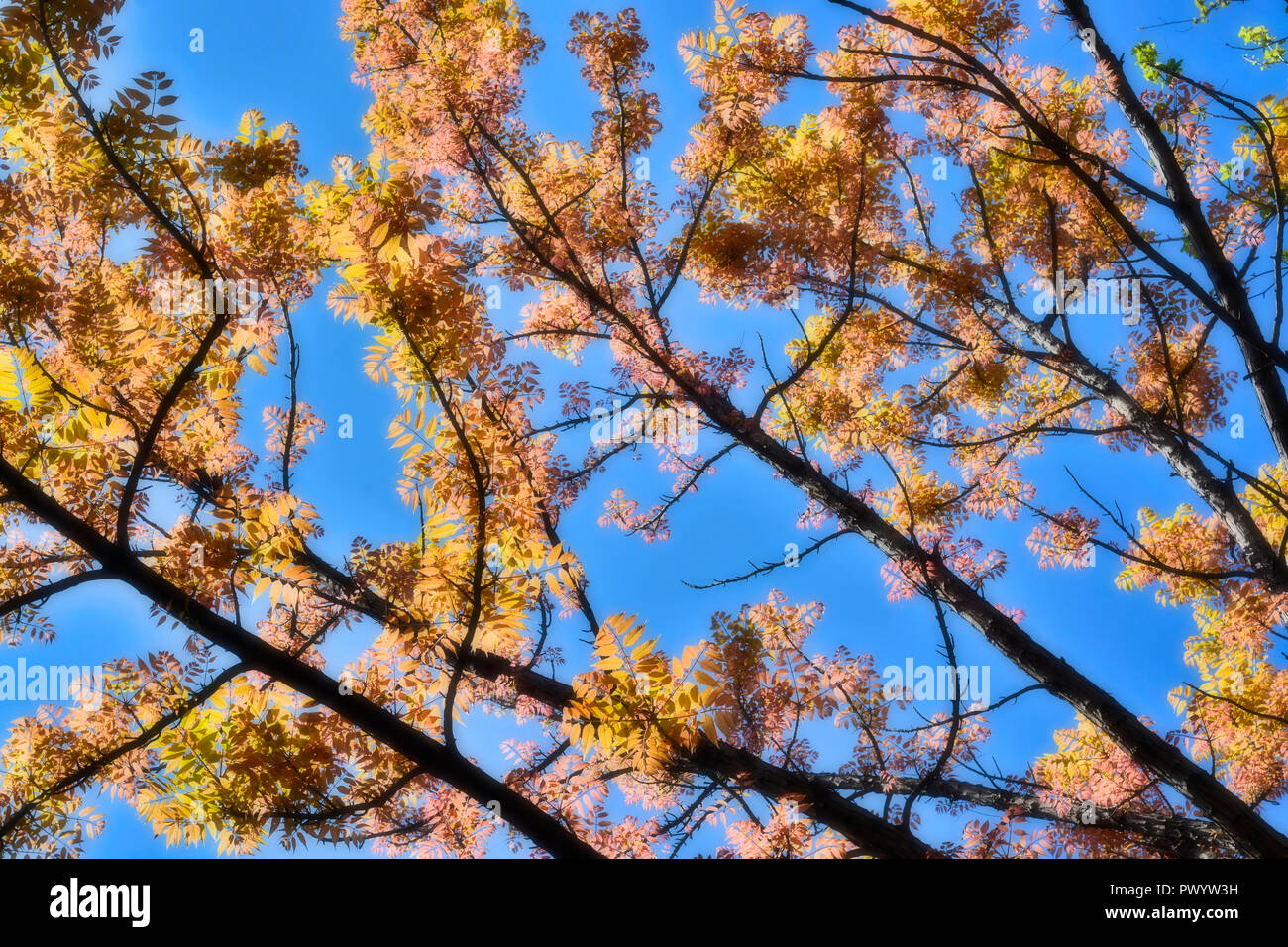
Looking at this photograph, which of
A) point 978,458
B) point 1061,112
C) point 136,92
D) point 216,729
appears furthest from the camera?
point 978,458

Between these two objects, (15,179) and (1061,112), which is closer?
(15,179)

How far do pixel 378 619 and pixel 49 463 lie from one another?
226 centimetres

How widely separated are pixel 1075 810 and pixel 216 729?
6.24 m

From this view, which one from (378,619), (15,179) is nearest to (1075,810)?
(378,619)

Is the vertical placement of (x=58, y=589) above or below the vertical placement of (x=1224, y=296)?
below

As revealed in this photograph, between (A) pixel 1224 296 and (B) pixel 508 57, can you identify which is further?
(B) pixel 508 57

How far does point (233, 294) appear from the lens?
166 inches

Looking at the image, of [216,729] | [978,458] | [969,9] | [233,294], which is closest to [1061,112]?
[969,9]

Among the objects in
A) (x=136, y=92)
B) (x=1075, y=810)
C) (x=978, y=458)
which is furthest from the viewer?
(x=978, y=458)

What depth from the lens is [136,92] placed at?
3.38 m
